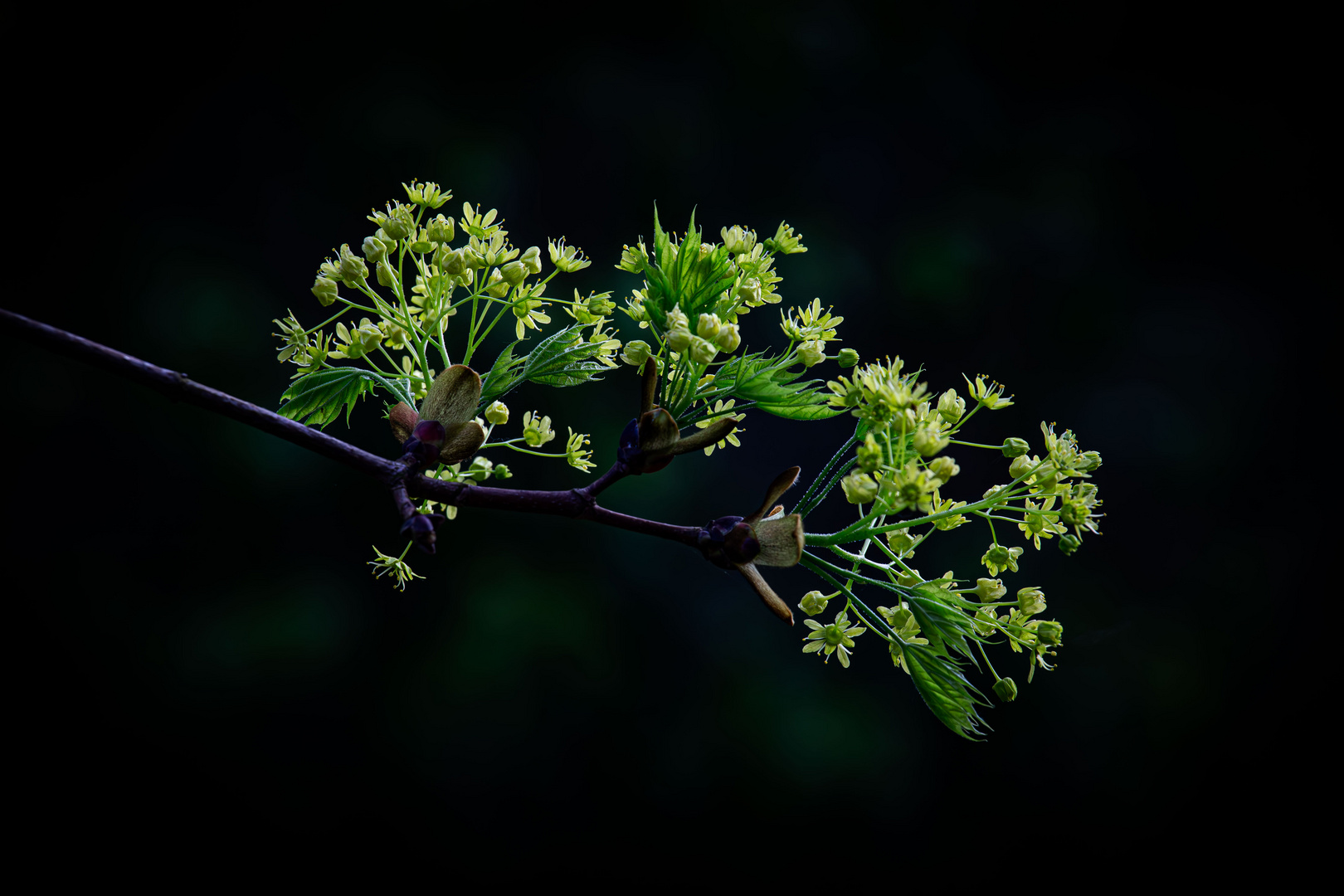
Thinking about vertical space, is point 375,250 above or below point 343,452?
above

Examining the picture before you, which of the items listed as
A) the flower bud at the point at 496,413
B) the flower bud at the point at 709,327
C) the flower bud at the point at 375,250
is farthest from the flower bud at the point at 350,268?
the flower bud at the point at 709,327

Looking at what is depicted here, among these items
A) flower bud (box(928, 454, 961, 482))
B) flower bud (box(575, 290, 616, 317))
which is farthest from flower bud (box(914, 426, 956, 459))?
flower bud (box(575, 290, 616, 317))

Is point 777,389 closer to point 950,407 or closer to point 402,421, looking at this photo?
point 950,407

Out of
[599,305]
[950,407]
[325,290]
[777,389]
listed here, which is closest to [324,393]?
[325,290]

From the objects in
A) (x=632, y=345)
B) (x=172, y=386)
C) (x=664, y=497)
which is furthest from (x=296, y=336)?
(x=664, y=497)

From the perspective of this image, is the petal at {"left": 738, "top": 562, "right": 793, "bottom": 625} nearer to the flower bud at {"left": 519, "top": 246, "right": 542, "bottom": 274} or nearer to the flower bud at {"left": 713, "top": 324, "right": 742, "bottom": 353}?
the flower bud at {"left": 713, "top": 324, "right": 742, "bottom": 353}

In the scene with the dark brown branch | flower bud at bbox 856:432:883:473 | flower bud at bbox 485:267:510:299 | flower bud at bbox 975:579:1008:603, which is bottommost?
the dark brown branch

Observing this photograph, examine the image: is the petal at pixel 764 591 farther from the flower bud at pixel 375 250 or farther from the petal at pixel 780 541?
the flower bud at pixel 375 250

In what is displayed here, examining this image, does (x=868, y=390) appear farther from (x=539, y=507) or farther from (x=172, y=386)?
(x=172, y=386)
